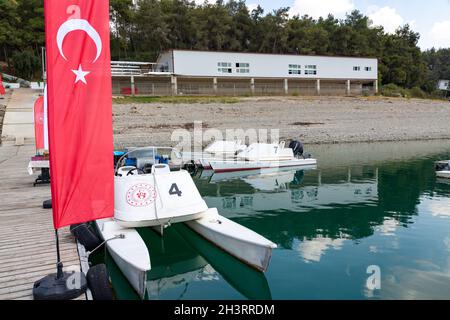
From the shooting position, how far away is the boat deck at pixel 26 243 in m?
6.02

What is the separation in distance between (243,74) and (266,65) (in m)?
4.04

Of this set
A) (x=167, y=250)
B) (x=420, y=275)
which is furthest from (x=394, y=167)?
(x=167, y=250)

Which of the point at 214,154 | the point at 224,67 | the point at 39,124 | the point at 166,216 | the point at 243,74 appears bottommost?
the point at 166,216

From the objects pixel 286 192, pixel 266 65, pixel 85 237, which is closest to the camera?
pixel 85 237

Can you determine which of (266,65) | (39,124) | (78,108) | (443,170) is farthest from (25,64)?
(78,108)

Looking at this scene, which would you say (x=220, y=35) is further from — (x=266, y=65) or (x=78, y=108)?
(x=78, y=108)

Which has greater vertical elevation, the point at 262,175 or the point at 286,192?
the point at 262,175

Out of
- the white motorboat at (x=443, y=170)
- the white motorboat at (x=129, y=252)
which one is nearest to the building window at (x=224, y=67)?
the white motorboat at (x=443, y=170)

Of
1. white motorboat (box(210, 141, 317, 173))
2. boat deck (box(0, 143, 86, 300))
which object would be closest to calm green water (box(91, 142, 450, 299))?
boat deck (box(0, 143, 86, 300))

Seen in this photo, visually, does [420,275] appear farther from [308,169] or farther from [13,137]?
[13,137]

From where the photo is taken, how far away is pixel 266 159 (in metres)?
24.2

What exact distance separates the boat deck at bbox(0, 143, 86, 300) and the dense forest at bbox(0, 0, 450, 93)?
63421mm
